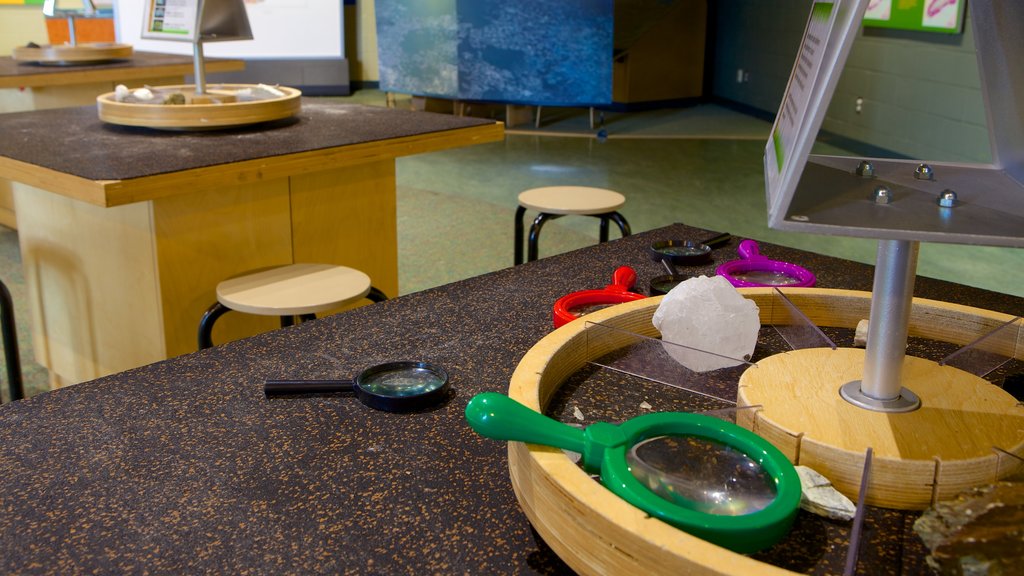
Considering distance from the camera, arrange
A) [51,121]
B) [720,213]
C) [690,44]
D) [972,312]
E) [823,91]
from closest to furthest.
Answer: [823,91] → [972,312] → [51,121] → [720,213] → [690,44]

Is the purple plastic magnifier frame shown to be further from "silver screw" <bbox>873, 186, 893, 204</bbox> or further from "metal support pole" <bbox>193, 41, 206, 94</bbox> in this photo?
"metal support pole" <bbox>193, 41, 206, 94</bbox>

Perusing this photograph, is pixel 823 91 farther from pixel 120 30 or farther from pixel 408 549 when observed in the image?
pixel 120 30

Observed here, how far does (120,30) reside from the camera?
26.0 ft

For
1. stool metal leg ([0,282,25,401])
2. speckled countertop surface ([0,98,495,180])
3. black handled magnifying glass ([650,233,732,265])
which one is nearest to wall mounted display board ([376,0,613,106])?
speckled countertop surface ([0,98,495,180])

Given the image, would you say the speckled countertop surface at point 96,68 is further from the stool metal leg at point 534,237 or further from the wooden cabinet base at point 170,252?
the stool metal leg at point 534,237

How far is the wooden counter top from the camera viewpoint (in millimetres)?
1904

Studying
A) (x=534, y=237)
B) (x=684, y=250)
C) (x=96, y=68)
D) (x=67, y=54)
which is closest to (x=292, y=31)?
(x=67, y=54)

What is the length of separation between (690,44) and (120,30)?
5.16 m

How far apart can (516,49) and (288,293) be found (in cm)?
516

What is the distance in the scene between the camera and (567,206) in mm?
2598

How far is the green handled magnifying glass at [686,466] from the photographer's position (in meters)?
0.63

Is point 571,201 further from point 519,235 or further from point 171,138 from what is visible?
point 171,138

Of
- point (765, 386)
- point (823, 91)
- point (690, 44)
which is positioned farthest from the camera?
point (690, 44)

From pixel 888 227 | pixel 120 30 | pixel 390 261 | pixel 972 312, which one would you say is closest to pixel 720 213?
pixel 390 261
